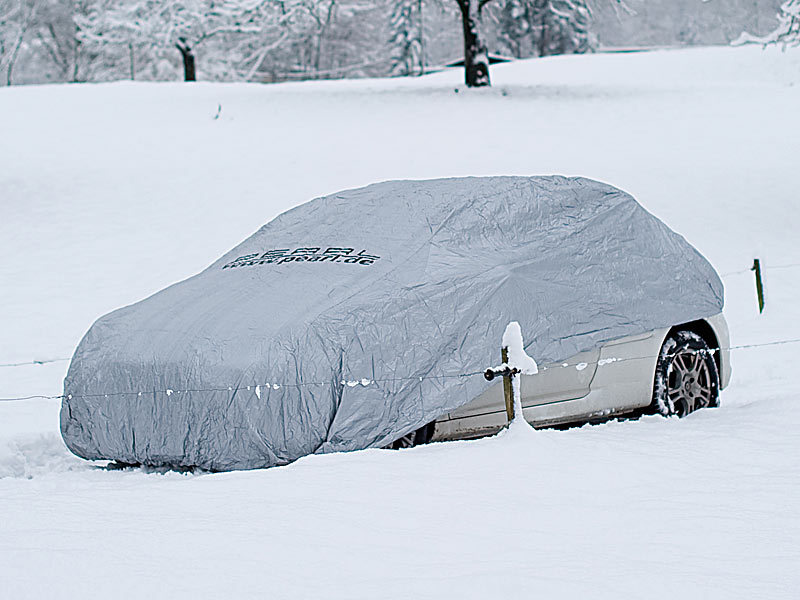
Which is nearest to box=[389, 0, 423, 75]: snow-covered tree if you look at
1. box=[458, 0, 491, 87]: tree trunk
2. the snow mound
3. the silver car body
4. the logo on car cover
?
box=[458, 0, 491, 87]: tree trunk

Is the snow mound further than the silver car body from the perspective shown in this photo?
Yes

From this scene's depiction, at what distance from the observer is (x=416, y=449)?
509 cm

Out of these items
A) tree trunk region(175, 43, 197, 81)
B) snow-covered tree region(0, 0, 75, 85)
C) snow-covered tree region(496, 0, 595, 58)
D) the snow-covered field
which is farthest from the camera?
snow-covered tree region(496, 0, 595, 58)

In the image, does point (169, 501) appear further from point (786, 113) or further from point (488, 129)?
point (786, 113)

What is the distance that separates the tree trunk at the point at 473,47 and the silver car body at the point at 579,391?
1986 centimetres

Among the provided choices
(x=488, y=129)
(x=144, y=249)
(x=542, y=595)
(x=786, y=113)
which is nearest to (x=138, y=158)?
(x=144, y=249)

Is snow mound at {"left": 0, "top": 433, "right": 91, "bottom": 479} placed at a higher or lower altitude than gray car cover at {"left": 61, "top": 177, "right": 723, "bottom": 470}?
lower

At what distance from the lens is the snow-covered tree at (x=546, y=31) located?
52625mm

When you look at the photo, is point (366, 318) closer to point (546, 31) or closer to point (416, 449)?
point (416, 449)

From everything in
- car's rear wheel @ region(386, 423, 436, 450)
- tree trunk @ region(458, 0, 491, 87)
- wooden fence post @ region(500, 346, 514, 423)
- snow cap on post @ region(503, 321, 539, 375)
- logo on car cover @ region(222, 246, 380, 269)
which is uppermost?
tree trunk @ region(458, 0, 491, 87)

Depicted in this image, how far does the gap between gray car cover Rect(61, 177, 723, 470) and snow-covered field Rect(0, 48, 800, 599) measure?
0.29m

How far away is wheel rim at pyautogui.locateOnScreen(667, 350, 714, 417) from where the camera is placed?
6.45m

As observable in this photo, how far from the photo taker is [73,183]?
57.2ft

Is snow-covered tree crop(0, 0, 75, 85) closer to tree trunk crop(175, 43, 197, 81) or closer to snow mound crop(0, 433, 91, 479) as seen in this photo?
tree trunk crop(175, 43, 197, 81)
